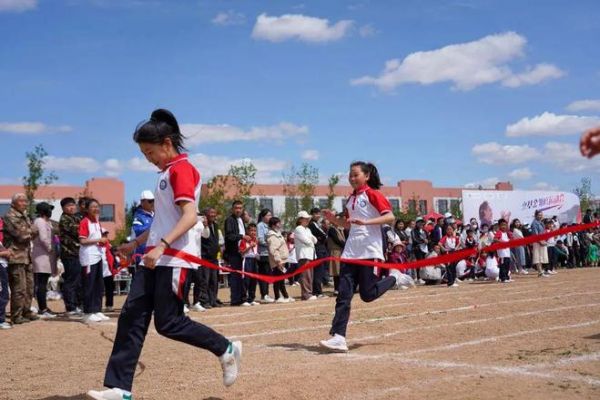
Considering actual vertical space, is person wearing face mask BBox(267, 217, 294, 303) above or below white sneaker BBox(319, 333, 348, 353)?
above

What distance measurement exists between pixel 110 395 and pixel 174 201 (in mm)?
1518

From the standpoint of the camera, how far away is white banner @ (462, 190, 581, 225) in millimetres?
27703

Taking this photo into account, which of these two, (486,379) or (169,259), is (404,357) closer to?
(486,379)

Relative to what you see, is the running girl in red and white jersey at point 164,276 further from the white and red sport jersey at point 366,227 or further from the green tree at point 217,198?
the green tree at point 217,198

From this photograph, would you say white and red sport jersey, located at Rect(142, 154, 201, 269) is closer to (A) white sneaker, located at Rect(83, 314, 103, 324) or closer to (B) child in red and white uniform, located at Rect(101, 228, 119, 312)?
(A) white sneaker, located at Rect(83, 314, 103, 324)

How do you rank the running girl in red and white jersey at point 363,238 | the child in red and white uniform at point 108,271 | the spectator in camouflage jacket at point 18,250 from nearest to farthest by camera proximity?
the running girl in red and white jersey at point 363,238 < the spectator in camouflage jacket at point 18,250 < the child in red and white uniform at point 108,271

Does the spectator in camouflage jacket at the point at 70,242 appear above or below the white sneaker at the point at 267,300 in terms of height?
above

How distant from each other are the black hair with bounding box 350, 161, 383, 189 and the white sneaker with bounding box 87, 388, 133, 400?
431 centimetres

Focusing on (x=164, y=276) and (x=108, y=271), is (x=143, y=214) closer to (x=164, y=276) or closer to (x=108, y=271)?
(x=108, y=271)

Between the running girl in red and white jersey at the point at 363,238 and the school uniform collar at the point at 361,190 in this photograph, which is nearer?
the running girl in red and white jersey at the point at 363,238

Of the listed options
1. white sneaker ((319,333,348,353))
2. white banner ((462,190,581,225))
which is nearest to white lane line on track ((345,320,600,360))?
white sneaker ((319,333,348,353))

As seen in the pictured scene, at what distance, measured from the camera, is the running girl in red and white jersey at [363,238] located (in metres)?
7.68

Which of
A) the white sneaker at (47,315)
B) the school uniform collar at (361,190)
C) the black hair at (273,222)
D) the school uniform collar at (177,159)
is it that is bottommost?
the white sneaker at (47,315)

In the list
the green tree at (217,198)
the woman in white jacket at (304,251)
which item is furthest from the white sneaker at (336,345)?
the green tree at (217,198)
